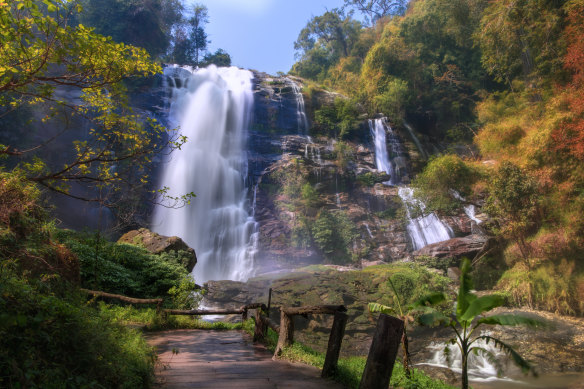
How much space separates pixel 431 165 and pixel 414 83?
16.2m

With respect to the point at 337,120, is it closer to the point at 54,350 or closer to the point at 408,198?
the point at 408,198

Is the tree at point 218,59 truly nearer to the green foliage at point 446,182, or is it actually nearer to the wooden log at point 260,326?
the green foliage at point 446,182

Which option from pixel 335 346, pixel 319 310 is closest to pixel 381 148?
pixel 319 310

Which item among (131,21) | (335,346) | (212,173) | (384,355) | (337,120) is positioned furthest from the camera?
(131,21)

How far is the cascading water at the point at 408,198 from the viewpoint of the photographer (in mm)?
21219

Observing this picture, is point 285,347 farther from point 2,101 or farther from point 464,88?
point 464,88

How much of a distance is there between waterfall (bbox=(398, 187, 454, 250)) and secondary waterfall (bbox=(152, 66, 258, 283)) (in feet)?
34.6

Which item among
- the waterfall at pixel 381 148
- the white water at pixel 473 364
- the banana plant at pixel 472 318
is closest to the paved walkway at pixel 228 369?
the banana plant at pixel 472 318

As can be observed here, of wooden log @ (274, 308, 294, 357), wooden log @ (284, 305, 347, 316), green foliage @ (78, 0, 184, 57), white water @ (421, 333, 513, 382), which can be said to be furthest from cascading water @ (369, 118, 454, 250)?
green foliage @ (78, 0, 184, 57)

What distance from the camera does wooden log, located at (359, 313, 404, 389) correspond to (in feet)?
10.5

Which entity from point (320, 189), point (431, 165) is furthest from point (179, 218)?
point (431, 165)

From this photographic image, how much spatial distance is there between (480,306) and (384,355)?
225 cm

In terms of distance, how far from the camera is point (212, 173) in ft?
83.3

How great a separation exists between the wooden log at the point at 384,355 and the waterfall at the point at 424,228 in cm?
1880
